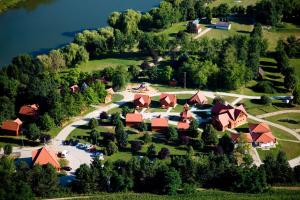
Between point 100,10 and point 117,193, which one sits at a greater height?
point 100,10

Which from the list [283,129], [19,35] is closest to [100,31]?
[19,35]

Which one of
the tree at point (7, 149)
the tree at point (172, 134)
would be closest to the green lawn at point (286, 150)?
the tree at point (172, 134)

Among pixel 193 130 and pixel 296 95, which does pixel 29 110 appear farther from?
pixel 296 95

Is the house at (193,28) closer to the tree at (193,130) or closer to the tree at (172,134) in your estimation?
the tree at (193,130)

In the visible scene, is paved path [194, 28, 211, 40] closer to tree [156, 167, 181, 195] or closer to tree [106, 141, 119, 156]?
tree [106, 141, 119, 156]

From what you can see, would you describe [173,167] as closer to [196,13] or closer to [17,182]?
[17,182]

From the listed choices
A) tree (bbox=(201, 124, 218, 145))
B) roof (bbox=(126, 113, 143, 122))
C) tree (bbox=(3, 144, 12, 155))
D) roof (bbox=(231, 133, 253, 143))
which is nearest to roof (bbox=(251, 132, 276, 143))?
roof (bbox=(231, 133, 253, 143))

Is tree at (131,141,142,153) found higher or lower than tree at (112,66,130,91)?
lower
